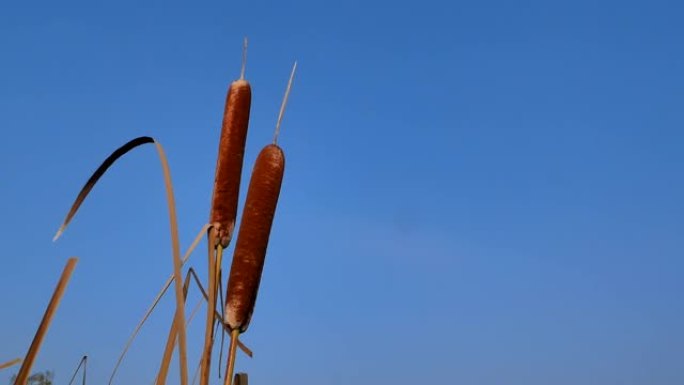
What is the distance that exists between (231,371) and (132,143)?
40.7 inches

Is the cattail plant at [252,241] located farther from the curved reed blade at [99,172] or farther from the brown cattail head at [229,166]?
the curved reed blade at [99,172]

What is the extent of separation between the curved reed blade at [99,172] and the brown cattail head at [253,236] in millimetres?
687

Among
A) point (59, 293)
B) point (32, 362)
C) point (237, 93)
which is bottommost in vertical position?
point (32, 362)

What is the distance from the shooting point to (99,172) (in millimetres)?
2936

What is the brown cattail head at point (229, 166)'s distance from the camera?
10.6ft

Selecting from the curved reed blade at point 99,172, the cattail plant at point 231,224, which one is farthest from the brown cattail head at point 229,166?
the curved reed blade at point 99,172

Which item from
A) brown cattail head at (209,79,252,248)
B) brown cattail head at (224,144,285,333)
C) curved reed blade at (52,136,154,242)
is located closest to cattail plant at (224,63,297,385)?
brown cattail head at (224,144,285,333)

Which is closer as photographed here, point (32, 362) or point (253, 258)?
point (32, 362)

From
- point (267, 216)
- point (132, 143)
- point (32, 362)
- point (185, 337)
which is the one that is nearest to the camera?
point (32, 362)

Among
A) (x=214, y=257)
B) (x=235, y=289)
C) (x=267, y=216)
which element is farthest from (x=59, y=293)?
(x=267, y=216)

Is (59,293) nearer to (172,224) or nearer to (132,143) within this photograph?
(172,224)

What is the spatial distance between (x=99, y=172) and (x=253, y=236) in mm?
802

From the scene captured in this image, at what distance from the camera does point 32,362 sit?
8.24 ft

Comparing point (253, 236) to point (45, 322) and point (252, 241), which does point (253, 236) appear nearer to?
point (252, 241)
